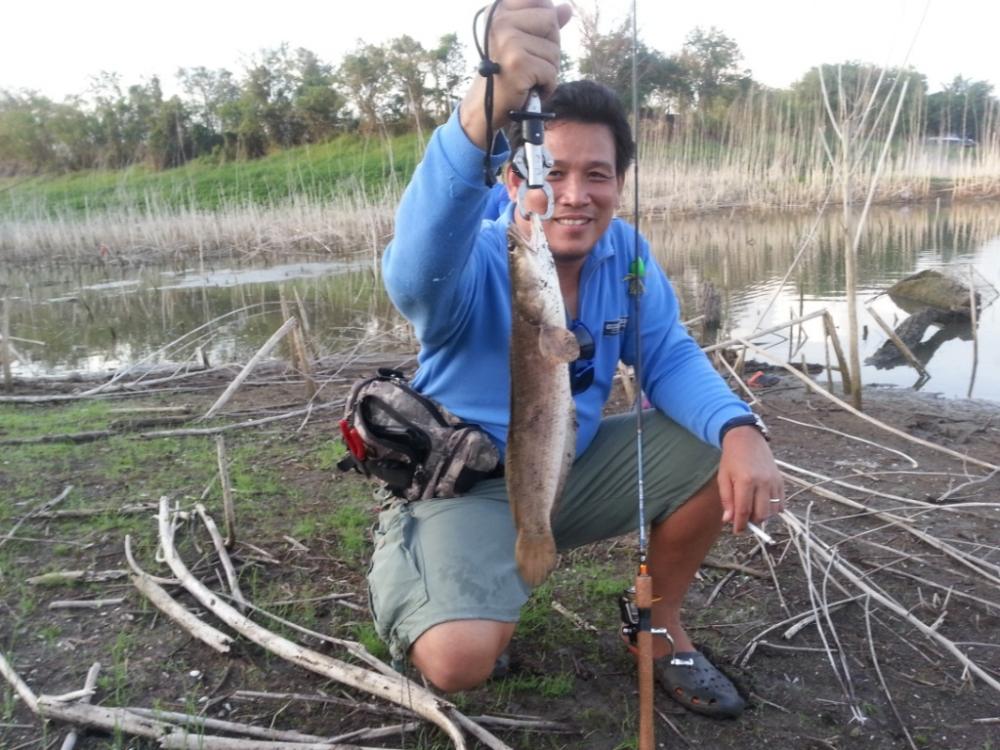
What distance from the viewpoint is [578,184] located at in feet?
8.35

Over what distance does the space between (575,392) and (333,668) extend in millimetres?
1196

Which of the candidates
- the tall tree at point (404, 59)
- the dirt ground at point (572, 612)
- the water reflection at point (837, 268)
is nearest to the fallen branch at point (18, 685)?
the dirt ground at point (572, 612)

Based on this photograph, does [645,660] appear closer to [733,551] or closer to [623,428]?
[623,428]

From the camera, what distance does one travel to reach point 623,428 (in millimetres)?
A: 2869

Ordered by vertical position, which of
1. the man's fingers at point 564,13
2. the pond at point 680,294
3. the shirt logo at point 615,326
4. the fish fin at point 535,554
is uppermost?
the man's fingers at point 564,13

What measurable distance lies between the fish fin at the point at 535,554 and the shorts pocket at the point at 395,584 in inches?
11.8

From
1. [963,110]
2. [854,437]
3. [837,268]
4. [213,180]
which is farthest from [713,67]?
[854,437]

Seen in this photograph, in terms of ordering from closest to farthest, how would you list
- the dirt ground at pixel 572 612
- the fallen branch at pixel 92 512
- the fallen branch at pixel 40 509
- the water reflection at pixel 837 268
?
the dirt ground at pixel 572 612, the fallen branch at pixel 40 509, the fallen branch at pixel 92 512, the water reflection at pixel 837 268

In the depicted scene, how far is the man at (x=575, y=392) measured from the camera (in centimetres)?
194

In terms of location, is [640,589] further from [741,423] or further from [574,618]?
[574,618]

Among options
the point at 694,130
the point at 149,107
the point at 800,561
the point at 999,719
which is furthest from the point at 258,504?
the point at 149,107

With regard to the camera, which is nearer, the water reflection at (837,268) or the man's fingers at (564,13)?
the man's fingers at (564,13)

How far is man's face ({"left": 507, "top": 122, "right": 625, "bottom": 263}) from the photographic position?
2531 mm

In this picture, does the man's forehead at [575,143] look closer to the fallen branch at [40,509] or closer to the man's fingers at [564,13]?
the man's fingers at [564,13]
